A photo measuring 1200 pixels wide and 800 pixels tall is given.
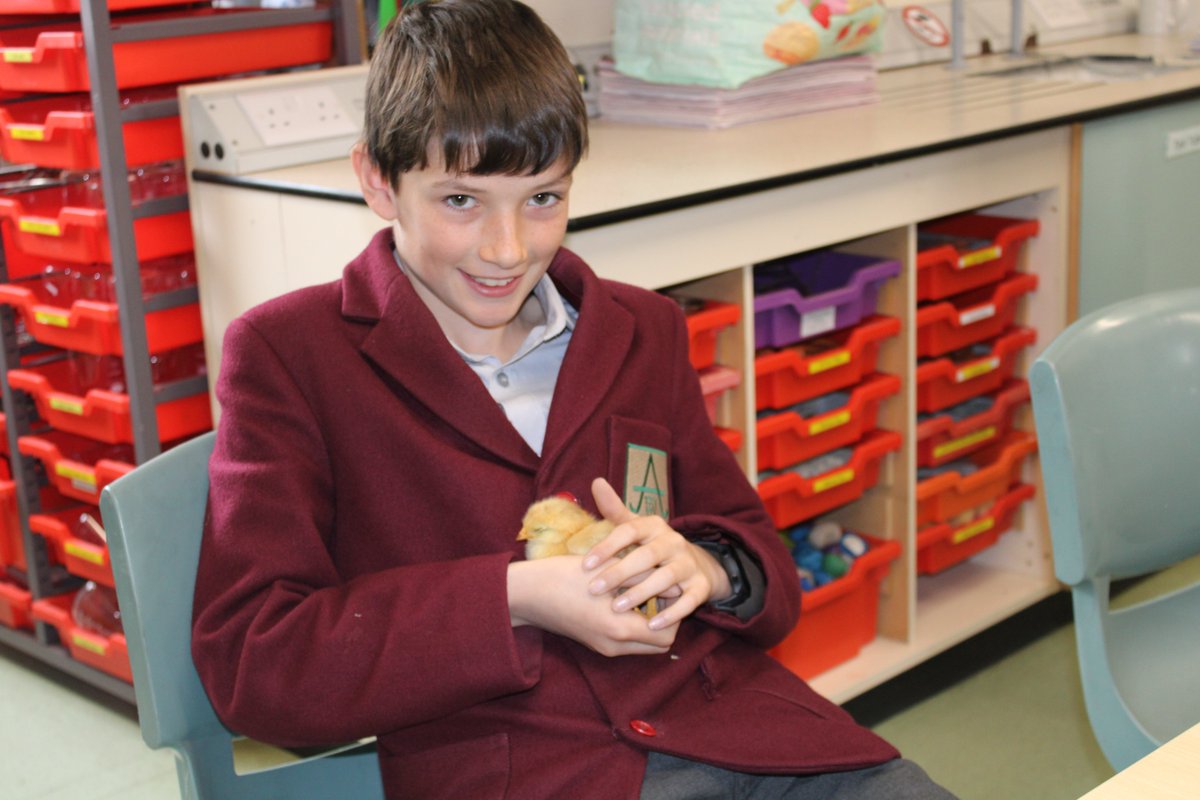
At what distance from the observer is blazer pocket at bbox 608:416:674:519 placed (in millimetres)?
1215

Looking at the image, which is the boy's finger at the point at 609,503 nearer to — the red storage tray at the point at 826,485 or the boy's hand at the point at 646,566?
the boy's hand at the point at 646,566

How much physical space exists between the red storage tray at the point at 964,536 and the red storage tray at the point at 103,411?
119cm

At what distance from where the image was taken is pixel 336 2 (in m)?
2.13

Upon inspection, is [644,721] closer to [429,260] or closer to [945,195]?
[429,260]

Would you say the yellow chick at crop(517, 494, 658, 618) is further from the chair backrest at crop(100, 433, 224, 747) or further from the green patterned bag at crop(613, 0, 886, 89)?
the green patterned bag at crop(613, 0, 886, 89)

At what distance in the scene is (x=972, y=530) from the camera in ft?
7.94

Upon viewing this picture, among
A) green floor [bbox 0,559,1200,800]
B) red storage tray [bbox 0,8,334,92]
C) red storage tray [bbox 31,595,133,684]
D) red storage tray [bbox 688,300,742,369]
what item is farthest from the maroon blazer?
red storage tray [bbox 31,595,133,684]

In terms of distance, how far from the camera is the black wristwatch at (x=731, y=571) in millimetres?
1209

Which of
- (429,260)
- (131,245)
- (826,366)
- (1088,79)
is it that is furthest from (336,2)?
(1088,79)

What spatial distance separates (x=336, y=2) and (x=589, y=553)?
1.36 metres

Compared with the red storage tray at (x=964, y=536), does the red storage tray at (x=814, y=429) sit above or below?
above

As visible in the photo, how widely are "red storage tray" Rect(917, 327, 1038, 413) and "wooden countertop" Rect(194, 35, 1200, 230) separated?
1.25 feet

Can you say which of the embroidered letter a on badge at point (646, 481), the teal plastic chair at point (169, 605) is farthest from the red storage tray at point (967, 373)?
the teal plastic chair at point (169, 605)

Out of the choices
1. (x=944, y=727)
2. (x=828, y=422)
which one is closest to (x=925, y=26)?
(x=828, y=422)
